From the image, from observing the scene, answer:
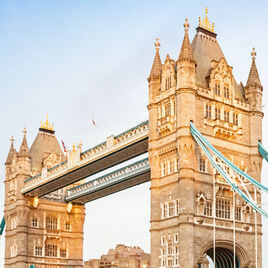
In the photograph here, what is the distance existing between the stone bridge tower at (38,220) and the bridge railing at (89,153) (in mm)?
2701

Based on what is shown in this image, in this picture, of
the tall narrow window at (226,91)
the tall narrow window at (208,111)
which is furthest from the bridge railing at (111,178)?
the tall narrow window at (226,91)

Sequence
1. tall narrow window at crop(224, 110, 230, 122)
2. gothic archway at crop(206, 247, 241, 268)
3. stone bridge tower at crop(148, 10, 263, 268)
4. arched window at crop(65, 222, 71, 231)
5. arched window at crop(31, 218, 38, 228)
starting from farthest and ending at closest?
arched window at crop(65, 222, 71, 231) < arched window at crop(31, 218, 38, 228) < tall narrow window at crop(224, 110, 230, 122) < gothic archway at crop(206, 247, 241, 268) < stone bridge tower at crop(148, 10, 263, 268)

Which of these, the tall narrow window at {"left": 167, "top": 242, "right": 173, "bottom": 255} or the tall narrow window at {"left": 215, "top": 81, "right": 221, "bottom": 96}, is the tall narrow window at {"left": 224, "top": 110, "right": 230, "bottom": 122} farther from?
the tall narrow window at {"left": 167, "top": 242, "right": 173, "bottom": 255}

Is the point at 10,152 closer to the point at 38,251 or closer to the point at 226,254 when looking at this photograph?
the point at 38,251

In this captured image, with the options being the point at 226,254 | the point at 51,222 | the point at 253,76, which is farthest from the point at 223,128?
the point at 51,222

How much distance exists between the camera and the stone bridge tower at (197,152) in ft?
167

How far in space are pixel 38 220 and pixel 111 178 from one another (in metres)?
16.4

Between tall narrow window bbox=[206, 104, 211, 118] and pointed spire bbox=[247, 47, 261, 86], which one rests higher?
pointed spire bbox=[247, 47, 261, 86]

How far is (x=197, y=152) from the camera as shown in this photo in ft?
172

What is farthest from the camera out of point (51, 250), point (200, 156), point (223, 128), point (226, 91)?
point (51, 250)

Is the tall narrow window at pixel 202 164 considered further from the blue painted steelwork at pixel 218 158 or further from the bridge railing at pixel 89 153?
the bridge railing at pixel 89 153

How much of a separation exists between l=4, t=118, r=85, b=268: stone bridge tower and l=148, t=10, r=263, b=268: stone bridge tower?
2996 cm

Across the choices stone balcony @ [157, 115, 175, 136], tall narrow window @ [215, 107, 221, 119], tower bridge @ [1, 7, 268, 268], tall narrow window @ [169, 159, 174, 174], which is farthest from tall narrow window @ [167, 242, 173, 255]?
tall narrow window @ [215, 107, 221, 119]

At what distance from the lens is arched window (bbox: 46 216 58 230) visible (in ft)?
270
